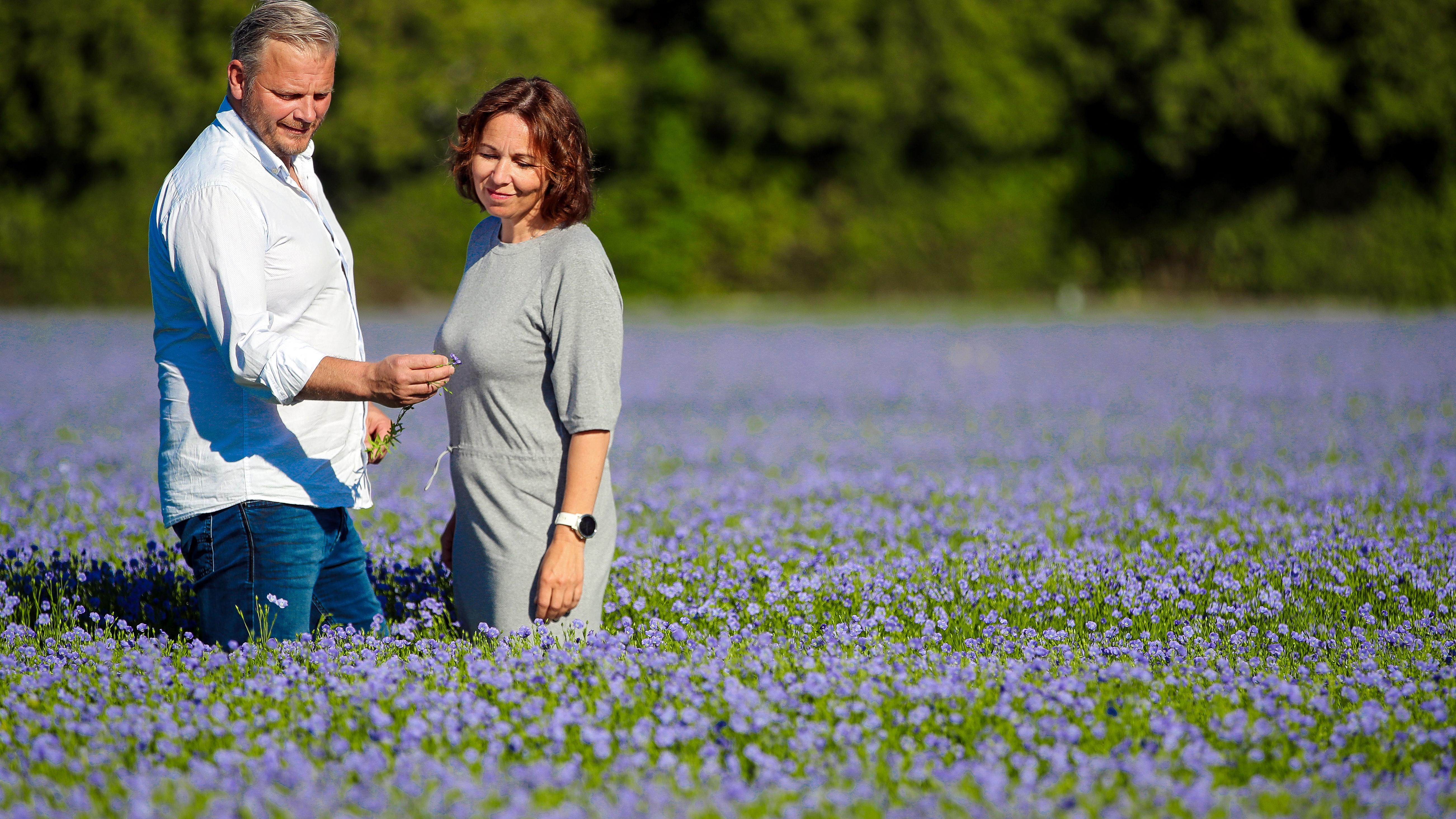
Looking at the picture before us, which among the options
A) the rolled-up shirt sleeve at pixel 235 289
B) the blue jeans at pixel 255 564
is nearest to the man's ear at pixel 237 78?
the rolled-up shirt sleeve at pixel 235 289

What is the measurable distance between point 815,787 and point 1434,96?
28924 millimetres

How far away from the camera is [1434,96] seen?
85.3ft

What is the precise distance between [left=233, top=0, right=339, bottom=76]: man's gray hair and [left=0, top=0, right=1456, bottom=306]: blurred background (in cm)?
2243

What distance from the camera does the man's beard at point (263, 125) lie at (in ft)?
10.9

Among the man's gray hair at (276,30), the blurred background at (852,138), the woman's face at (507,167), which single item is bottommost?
the woman's face at (507,167)

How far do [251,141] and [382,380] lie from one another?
35.2 inches

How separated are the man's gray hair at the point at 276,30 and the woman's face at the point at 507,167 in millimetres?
512

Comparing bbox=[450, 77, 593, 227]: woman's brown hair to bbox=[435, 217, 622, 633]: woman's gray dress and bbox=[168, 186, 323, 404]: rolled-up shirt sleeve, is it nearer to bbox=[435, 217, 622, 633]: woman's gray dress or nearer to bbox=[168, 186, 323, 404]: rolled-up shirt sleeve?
bbox=[435, 217, 622, 633]: woman's gray dress

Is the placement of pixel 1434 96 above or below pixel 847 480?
above

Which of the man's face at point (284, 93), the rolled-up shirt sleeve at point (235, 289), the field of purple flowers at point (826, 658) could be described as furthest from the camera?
the man's face at point (284, 93)

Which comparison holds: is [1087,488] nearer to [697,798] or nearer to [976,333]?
[697,798]

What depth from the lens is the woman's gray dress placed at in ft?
10.9

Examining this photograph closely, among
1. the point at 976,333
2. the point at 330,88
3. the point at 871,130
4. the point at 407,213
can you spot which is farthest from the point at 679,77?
the point at 330,88

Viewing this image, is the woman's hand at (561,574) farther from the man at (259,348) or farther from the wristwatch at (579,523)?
the man at (259,348)
